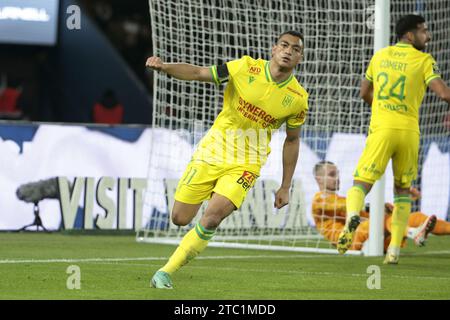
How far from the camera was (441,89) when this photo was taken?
11406 mm

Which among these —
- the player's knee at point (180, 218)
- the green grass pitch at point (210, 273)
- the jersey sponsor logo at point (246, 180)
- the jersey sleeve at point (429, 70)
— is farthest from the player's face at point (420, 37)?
the player's knee at point (180, 218)

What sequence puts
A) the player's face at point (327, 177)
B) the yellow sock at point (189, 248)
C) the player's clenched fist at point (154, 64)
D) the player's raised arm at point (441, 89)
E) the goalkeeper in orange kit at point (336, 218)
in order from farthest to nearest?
1. the player's face at point (327, 177)
2. the goalkeeper in orange kit at point (336, 218)
3. the player's raised arm at point (441, 89)
4. the yellow sock at point (189, 248)
5. the player's clenched fist at point (154, 64)

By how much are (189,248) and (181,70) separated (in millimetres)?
1317

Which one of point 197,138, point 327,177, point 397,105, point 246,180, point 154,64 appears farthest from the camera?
point 197,138

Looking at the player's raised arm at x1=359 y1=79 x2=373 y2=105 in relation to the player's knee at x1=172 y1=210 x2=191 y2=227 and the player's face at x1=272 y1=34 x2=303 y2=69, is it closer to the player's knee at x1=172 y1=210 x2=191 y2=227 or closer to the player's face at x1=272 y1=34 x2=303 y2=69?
the player's face at x1=272 y1=34 x2=303 y2=69

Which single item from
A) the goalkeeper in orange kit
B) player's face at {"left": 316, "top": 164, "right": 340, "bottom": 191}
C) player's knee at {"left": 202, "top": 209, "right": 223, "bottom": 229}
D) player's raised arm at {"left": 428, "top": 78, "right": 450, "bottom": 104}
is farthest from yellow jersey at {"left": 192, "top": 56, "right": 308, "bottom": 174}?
player's face at {"left": 316, "top": 164, "right": 340, "bottom": 191}

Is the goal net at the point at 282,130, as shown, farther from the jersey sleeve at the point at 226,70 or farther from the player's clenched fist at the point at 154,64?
the player's clenched fist at the point at 154,64

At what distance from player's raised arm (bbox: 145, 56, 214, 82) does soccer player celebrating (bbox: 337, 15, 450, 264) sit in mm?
2982

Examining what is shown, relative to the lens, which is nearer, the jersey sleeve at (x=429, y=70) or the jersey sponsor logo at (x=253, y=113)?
the jersey sponsor logo at (x=253, y=113)

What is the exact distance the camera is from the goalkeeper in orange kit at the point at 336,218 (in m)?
13.5

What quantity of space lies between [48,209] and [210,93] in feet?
8.43

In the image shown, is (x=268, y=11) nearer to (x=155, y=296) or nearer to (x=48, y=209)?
(x=48, y=209)

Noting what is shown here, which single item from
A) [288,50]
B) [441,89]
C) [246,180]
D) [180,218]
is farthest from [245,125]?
[441,89]

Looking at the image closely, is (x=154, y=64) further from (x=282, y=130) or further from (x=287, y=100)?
(x=282, y=130)
